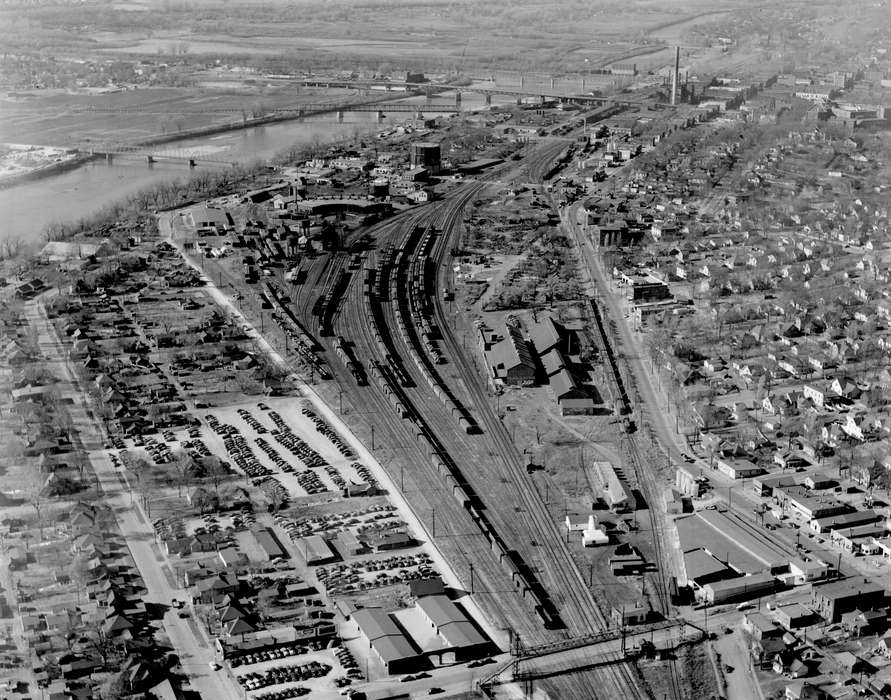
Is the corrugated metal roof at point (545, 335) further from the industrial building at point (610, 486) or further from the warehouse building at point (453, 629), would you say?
the warehouse building at point (453, 629)

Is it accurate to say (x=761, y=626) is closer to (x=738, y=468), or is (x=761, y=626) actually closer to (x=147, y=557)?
(x=738, y=468)

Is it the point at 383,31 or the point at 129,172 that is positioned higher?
the point at 383,31

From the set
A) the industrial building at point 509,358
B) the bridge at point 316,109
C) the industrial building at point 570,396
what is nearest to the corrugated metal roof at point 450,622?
the industrial building at point 570,396

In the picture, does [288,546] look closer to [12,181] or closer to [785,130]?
[12,181]

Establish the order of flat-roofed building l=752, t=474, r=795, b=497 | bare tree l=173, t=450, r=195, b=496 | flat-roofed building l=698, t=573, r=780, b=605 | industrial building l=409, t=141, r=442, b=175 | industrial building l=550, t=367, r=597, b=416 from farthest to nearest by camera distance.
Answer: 1. industrial building l=409, t=141, r=442, b=175
2. industrial building l=550, t=367, r=597, b=416
3. bare tree l=173, t=450, r=195, b=496
4. flat-roofed building l=752, t=474, r=795, b=497
5. flat-roofed building l=698, t=573, r=780, b=605

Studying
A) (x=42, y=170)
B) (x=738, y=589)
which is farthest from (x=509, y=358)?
(x=42, y=170)

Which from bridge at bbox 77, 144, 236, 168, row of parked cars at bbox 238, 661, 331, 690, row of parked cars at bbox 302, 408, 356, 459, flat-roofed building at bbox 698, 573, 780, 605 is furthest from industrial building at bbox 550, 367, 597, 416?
bridge at bbox 77, 144, 236, 168

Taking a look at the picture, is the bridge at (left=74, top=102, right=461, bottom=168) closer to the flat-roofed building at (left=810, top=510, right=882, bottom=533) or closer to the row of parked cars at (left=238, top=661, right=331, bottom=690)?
the flat-roofed building at (left=810, top=510, right=882, bottom=533)
